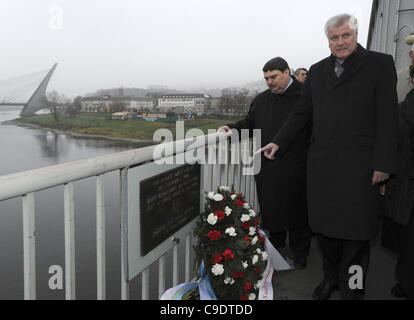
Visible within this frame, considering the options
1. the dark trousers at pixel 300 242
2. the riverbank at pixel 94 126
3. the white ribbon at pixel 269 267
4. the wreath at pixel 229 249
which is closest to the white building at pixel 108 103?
the riverbank at pixel 94 126

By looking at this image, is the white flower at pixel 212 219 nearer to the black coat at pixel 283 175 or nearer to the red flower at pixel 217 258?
the red flower at pixel 217 258

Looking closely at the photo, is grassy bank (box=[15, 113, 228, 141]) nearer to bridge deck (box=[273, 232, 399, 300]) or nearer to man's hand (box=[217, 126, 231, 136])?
man's hand (box=[217, 126, 231, 136])

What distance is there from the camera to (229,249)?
6.87 ft

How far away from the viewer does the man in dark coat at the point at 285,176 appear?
9.10 ft

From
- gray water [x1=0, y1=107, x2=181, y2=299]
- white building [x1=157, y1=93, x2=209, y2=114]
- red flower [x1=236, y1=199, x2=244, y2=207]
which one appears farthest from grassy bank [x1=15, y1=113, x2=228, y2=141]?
red flower [x1=236, y1=199, x2=244, y2=207]

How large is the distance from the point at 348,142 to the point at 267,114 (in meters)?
0.96

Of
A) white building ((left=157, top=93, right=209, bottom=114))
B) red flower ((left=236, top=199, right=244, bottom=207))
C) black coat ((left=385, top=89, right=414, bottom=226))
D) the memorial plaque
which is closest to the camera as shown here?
the memorial plaque

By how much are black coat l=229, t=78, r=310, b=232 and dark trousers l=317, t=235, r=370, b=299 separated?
0.55m

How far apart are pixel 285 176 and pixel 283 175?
0.02 m

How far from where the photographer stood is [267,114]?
288cm

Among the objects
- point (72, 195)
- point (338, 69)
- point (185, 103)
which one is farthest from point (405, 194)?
point (185, 103)

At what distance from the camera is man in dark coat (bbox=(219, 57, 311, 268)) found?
277cm

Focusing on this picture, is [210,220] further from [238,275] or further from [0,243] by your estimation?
[0,243]
